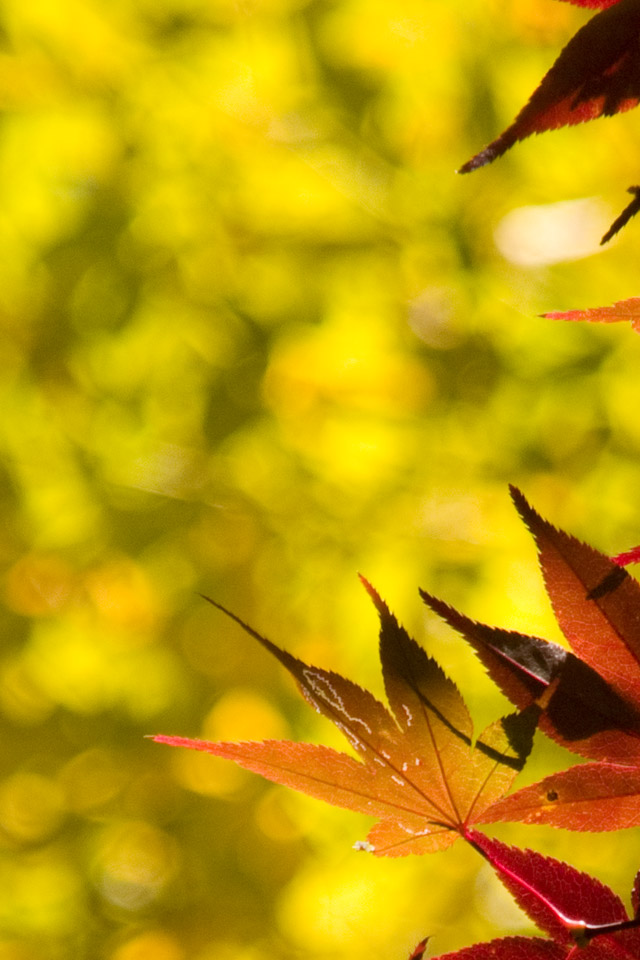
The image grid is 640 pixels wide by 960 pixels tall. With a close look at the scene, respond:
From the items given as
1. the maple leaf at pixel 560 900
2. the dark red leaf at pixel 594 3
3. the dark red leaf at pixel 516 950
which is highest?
the dark red leaf at pixel 594 3

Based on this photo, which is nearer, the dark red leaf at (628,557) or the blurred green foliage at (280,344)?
the dark red leaf at (628,557)

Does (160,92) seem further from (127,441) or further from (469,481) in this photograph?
(469,481)

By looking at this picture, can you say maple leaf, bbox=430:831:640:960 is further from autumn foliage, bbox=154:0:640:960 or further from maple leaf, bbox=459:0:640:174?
maple leaf, bbox=459:0:640:174

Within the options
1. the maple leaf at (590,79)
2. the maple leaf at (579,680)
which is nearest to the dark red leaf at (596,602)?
the maple leaf at (579,680)

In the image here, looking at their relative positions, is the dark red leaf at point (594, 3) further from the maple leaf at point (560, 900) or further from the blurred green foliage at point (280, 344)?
the blurred green foliage at point (280, 344)

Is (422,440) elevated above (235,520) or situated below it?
above

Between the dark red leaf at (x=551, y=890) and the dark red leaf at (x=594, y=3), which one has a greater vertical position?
the dark red leaf at (x=594, y=3)

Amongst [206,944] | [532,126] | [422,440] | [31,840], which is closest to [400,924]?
[206,944]
